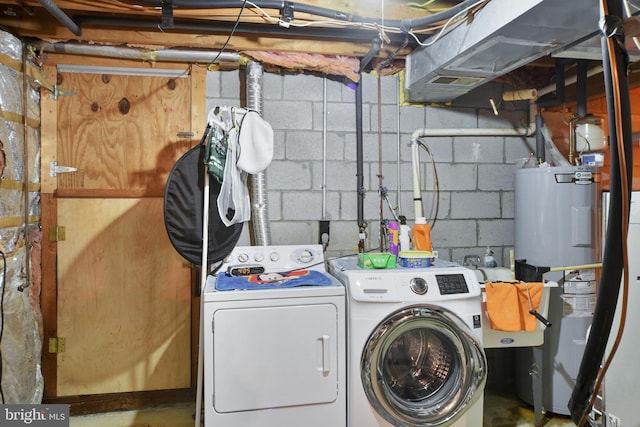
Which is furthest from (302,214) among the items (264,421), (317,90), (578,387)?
(578,387)

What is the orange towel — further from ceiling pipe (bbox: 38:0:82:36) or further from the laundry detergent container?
ceiling pipe (bbox: 38:0:82:36)

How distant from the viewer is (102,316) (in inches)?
103

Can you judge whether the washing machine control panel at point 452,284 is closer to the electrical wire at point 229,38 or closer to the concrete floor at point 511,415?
the concrete floor at point 511,415

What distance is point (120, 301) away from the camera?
264 centimetres

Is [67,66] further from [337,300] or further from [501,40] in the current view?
[501,40]

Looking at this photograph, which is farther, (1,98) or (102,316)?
(102,316)

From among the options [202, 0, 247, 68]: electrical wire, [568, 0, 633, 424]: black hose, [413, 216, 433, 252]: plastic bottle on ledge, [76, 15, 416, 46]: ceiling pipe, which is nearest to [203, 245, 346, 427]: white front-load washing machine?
[413, 216, 433, 252]: plastic bottle on ledge

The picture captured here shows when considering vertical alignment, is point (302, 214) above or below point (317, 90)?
below

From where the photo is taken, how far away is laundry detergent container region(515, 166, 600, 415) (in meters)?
2.52

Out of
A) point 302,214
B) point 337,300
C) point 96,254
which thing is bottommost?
point 337,300

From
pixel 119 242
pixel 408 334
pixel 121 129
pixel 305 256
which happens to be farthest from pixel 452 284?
pixel 121 129

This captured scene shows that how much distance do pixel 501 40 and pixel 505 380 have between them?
7.58 feet

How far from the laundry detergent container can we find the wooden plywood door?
2.29 m

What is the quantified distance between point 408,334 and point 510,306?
58 centimetres
